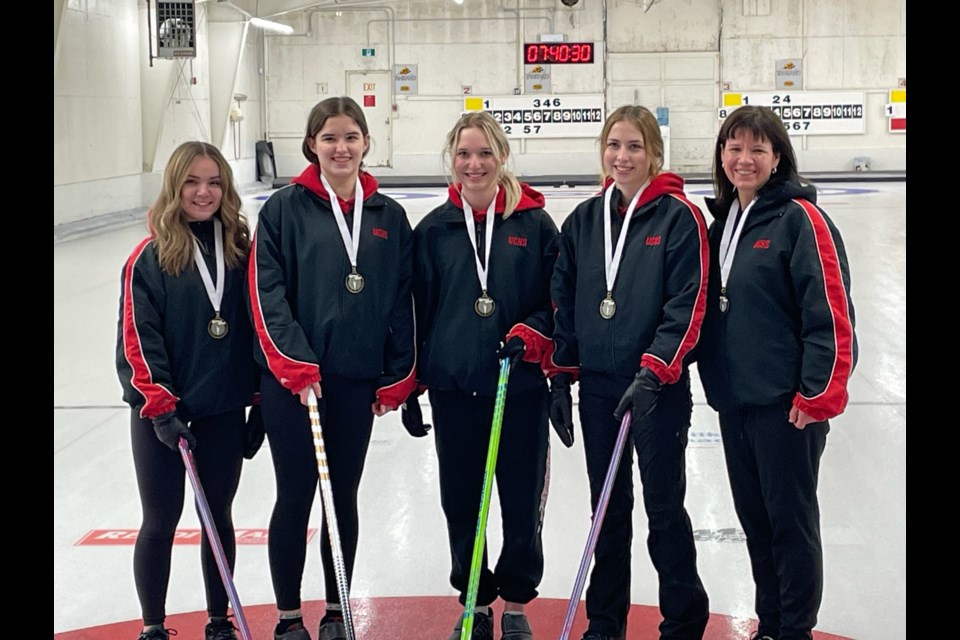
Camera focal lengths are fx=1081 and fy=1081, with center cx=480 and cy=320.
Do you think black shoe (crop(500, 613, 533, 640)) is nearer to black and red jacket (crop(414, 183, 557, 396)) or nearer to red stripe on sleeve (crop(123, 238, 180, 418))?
→ black and red jacket (crop(414, 183, 557, 396))

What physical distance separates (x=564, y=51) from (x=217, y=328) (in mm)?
20292

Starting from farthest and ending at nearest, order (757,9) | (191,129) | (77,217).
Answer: (757,9) < (191,129) < (77,217)

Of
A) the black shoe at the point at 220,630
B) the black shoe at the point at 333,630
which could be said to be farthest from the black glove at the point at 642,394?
the black shoe at the point at 220,630

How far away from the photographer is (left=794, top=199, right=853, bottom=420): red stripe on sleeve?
8.97 ft

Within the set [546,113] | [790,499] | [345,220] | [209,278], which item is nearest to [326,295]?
[345,220]

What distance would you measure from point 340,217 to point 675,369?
1.02 meters

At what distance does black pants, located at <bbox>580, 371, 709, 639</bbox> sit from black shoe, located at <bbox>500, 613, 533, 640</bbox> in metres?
0.20

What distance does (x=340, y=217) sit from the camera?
120 inches

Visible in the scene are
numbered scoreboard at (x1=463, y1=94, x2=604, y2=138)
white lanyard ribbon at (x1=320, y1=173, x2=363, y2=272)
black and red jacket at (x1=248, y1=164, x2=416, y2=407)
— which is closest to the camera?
black and red jacket at (x1=248, y1=164, x2=416, y2=407)

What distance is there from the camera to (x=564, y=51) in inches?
881

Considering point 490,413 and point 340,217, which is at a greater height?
point 340,217

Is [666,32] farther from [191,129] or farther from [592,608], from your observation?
[592,608]

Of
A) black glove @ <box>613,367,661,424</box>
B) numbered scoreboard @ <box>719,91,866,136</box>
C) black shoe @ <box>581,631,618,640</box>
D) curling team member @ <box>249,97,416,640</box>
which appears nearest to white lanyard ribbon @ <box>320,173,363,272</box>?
curling team member @ <box>249,97,416,640</box>
